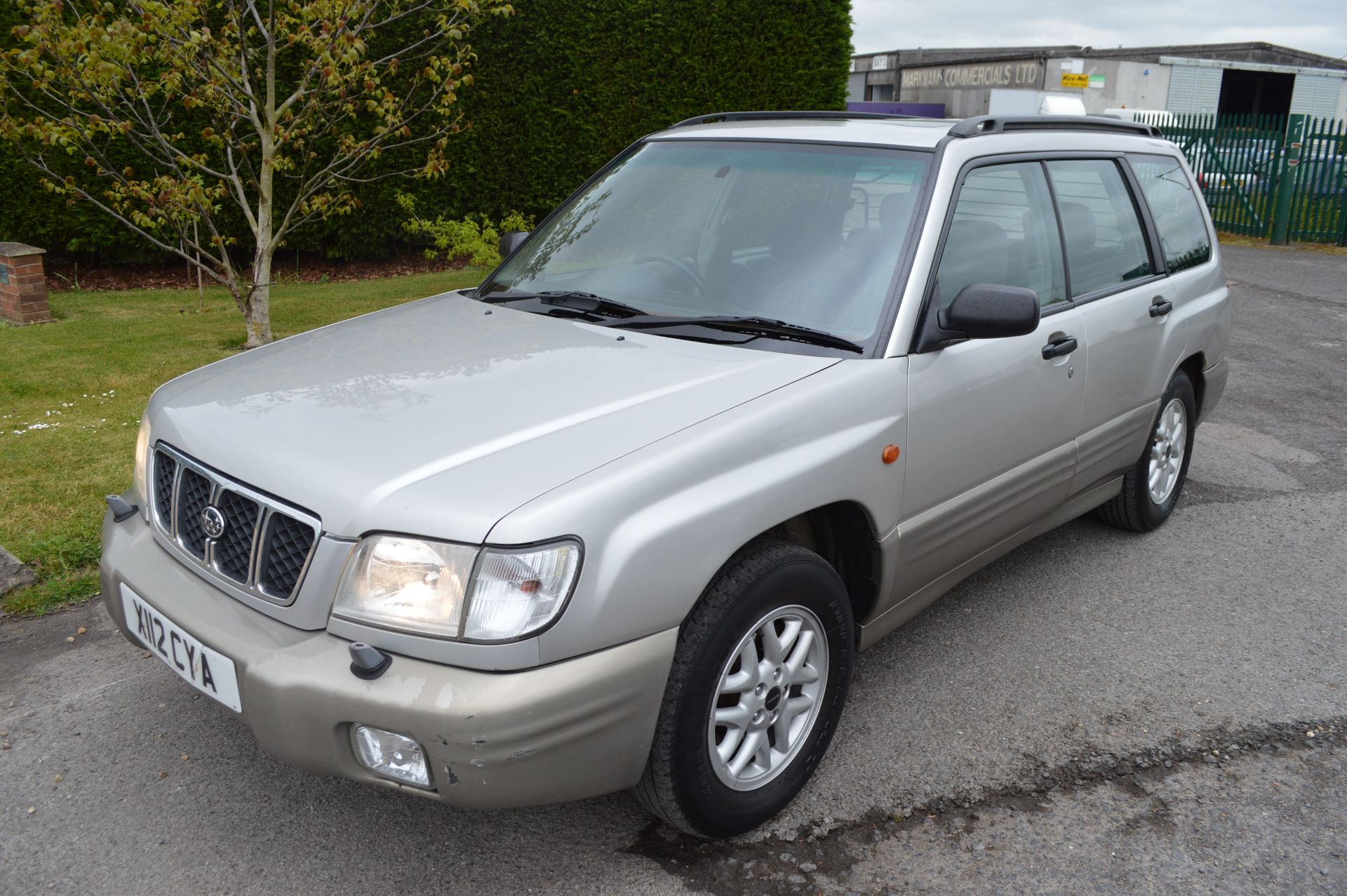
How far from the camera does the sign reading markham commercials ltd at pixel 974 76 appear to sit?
31109 mm

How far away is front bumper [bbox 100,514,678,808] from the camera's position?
2.11m

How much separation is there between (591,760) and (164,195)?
6.60m

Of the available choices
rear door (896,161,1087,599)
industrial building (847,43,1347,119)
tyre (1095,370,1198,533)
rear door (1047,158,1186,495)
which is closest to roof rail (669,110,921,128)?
rear door (896,161,1087,599)

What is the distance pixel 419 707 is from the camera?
210cm

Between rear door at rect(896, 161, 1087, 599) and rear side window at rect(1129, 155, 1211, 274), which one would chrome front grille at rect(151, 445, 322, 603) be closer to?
rear door at rect(896, 161, 1087, 599)

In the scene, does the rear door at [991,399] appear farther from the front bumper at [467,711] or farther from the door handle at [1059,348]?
the front bumper at [467,711]

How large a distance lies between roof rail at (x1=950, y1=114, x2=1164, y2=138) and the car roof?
0.19 ft

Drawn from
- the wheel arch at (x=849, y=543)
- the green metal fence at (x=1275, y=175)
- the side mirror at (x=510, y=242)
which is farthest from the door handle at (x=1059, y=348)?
the green metal fence at (x=1275, y=175)

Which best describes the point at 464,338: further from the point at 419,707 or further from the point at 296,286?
the point at 296,286

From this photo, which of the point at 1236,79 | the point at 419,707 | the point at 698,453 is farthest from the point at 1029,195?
the point at 1236,79

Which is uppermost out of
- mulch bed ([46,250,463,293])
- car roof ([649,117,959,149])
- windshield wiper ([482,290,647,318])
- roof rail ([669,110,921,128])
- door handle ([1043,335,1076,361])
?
roof rail ([669,110,921,128])

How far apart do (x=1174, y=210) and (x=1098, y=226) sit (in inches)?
34.3

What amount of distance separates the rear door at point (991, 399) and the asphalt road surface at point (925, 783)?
1.56 ft

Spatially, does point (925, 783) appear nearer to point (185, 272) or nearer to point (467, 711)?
point (467, 711)
